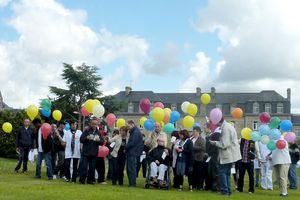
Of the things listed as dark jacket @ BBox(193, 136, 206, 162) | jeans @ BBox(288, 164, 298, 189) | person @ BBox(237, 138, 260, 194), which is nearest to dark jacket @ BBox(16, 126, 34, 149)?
dark jacket @ BBox(193, 136, 206, 162)

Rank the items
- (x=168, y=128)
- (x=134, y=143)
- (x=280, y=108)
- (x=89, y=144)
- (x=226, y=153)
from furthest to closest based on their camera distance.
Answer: (x=280, y=108) < (x=168, y=128) < (x=134, y=143) < (x=89, y=144) < (x=226, y=153)

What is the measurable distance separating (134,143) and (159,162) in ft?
2.98

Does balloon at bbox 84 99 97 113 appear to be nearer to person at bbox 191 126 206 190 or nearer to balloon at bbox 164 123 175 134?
balloon at bbox 164 123 175 134

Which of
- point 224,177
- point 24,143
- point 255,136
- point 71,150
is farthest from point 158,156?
point 24,143

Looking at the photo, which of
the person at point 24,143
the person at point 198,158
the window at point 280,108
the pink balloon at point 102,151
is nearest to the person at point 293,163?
the person at point 198,158

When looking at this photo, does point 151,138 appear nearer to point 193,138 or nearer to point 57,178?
point 193,138

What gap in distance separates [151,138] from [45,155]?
3.25m

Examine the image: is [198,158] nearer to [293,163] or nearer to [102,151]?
Answer: [102,151]

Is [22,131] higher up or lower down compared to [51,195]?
higher up

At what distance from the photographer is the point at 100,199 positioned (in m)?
9.22

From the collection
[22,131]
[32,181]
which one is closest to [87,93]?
[22,131]

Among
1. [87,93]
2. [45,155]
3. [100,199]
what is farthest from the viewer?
[87,93]

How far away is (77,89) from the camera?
142 feet

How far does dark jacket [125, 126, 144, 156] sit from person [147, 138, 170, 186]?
439 millimetres
